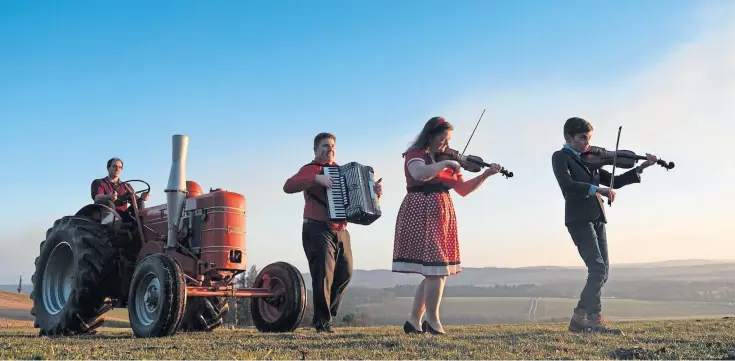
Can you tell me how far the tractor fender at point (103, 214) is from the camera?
351 inches

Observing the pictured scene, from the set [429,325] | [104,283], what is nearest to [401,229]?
[429,325]

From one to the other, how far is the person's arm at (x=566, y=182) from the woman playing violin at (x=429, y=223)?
32.3 inches

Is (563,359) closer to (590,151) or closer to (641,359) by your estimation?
(641,359)

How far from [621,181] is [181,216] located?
5.26m

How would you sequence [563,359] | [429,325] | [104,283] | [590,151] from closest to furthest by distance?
[563,359], [429,325], [590,151], [104,283]

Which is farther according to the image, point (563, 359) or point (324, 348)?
point (324, 348)

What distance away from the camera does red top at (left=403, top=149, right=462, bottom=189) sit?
21.9ft

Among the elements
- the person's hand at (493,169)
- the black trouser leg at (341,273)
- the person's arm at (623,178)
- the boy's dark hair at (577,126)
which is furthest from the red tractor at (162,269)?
the person's arm at (623,178)

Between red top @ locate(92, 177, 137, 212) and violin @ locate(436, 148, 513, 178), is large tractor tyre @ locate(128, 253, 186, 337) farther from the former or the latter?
violin @ locate(436, 148, 513, 178)

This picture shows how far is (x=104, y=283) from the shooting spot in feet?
27.2

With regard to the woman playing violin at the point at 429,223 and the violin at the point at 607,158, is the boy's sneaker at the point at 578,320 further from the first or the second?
the violin at the point at 607,158

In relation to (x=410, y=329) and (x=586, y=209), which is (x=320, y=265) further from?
(x=586, y=209)

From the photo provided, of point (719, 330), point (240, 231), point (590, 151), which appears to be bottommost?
point (719, 330)

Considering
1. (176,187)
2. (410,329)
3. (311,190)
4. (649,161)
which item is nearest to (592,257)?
(649,161)
